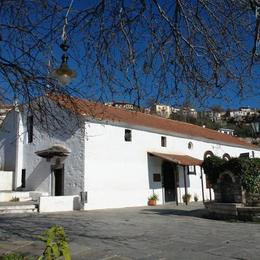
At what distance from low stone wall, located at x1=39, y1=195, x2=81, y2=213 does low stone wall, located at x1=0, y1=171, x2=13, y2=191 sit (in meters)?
6.94

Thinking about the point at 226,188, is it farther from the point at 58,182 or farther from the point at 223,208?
the point at 58,182

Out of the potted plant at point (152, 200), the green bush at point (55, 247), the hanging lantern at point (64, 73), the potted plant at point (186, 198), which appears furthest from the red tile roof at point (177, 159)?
the green bush at point (55, 247)

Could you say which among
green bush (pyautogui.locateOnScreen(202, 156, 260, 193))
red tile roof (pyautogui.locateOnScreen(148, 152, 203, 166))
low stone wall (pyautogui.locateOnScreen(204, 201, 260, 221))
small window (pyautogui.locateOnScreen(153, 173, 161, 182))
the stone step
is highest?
red tile roof (pyautogui.locateOnScreen(148, 152, 203, 166))

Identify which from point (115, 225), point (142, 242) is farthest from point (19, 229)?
point (142, 242)

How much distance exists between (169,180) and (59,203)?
951cm

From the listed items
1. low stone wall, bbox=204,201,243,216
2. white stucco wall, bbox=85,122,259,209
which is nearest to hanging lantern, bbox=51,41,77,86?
low stone wall, bbox=204,201,243,216

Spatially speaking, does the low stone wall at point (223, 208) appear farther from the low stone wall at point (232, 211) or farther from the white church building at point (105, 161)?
the white church building at point (105, 161)

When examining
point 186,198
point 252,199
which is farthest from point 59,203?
point 252,199

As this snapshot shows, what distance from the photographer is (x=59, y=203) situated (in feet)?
70.6

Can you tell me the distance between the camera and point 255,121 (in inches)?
460

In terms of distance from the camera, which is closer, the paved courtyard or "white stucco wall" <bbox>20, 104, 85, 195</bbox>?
the paved courtyard

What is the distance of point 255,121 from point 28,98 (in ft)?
22.7

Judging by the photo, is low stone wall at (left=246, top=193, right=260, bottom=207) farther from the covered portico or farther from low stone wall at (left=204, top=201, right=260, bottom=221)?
the covered portico

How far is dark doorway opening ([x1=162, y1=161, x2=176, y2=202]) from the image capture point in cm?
2752
